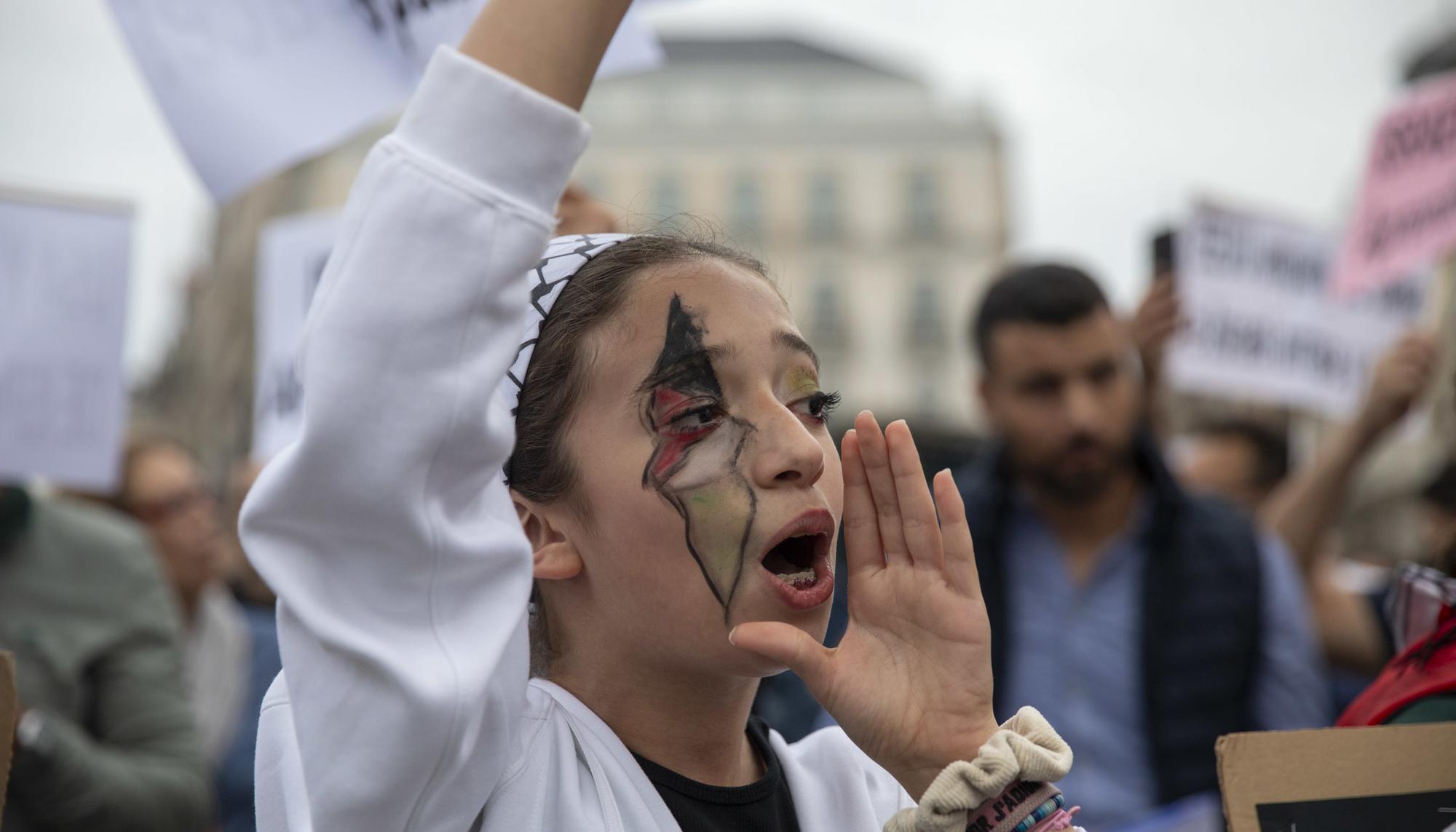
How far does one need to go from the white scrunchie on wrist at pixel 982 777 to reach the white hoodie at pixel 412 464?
489 millimetres

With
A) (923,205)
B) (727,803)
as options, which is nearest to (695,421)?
(727,803)

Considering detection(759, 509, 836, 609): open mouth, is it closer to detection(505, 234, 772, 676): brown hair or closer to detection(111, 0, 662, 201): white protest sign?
detection(505, 234, 772, 676): brown hair

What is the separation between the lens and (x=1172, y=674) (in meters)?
3.52

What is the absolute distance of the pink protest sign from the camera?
545 cm

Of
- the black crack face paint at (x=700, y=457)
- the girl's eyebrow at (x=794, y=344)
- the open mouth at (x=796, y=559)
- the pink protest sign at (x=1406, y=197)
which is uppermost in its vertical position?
the girl's eyebrow at (x=794, y=344)

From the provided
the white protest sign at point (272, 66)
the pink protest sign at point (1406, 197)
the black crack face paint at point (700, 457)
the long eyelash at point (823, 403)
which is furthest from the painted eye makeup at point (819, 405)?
the pink protest sign at point (1406, 197)

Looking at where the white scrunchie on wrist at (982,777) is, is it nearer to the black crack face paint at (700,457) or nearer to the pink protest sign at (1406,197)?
the black crack face paint at (700,457)

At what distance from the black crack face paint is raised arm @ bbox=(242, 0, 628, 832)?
318 millimetres

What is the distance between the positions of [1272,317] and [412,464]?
569 cm

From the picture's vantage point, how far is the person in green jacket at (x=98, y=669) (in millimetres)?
3334

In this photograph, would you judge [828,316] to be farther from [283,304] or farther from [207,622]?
[283,304]

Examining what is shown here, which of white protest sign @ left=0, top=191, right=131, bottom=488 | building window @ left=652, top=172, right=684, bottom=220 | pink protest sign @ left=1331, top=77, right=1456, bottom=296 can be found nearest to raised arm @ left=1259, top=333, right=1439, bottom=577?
pink protest sign @ left=1331, top=77, right=1456, bottom=296

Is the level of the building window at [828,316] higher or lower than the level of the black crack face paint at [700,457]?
lower

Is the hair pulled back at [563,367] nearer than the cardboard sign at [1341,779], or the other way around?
the cardboard sign at [1341,779]
